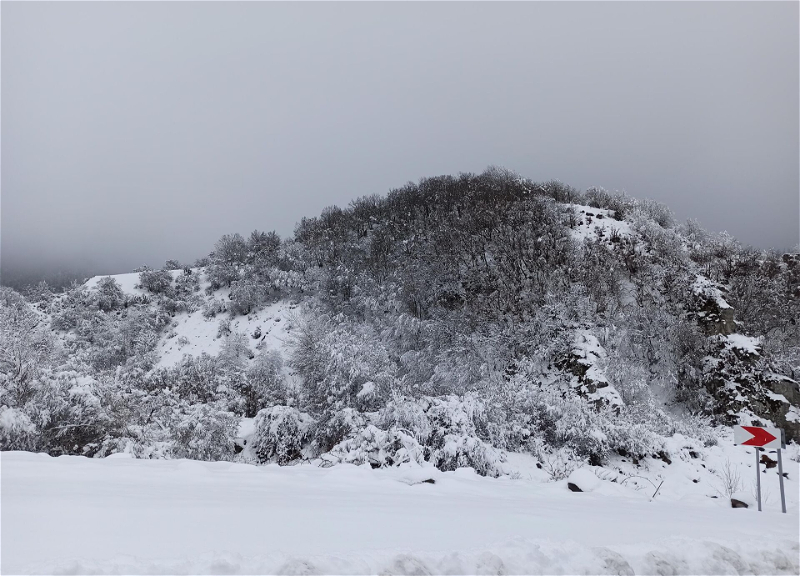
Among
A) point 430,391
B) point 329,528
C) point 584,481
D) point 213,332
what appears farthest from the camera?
point 213,332

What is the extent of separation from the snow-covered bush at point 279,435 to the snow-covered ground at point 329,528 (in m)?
6.56

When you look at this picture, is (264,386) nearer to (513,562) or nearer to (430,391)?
(430,391)

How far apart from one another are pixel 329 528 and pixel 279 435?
32.0 feet

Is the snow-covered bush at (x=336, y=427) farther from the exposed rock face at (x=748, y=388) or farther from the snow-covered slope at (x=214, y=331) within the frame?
the exposed rock face at (x=748, y=388)

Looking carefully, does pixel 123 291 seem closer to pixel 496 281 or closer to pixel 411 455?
pixel 496 281

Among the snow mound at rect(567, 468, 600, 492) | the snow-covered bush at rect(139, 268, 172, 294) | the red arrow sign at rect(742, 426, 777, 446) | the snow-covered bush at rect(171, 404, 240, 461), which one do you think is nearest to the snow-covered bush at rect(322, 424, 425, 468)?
the snow mound at rect(567, 468, 600, 492)

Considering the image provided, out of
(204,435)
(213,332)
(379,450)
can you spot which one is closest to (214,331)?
(213,332)

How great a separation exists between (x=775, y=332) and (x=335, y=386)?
69.2 feet

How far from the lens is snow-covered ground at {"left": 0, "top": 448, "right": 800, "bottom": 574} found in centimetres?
272

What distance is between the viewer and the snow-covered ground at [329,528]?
2717 millimetres

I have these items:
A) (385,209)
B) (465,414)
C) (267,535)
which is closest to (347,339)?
(465,414)

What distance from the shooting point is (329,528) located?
3594 millimetres

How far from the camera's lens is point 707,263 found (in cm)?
2262

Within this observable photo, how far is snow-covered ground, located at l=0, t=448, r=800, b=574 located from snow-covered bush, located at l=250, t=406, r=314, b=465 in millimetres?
6559
